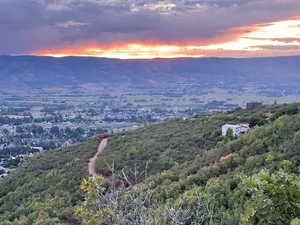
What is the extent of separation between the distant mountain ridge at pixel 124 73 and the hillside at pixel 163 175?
14630 cm

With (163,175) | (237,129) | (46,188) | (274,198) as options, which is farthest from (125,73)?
(274,198)

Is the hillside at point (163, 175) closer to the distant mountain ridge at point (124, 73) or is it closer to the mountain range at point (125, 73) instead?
the mountain range at point (125, 73)

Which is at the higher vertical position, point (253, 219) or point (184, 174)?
point (253, 219)

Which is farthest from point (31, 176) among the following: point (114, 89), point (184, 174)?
point (114, 89)

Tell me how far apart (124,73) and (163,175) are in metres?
178

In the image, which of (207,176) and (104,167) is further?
(104,167)

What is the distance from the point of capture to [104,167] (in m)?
18.9

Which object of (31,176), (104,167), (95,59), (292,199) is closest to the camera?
(292,199)

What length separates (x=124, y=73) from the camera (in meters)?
192

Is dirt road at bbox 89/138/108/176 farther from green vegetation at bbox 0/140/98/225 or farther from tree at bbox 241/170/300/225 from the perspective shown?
tree at bbox 241/170/300/225

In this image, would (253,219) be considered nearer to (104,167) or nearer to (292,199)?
(292,199)

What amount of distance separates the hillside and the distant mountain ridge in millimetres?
146300

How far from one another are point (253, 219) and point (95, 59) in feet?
650

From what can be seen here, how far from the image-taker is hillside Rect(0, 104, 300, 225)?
5656mm
